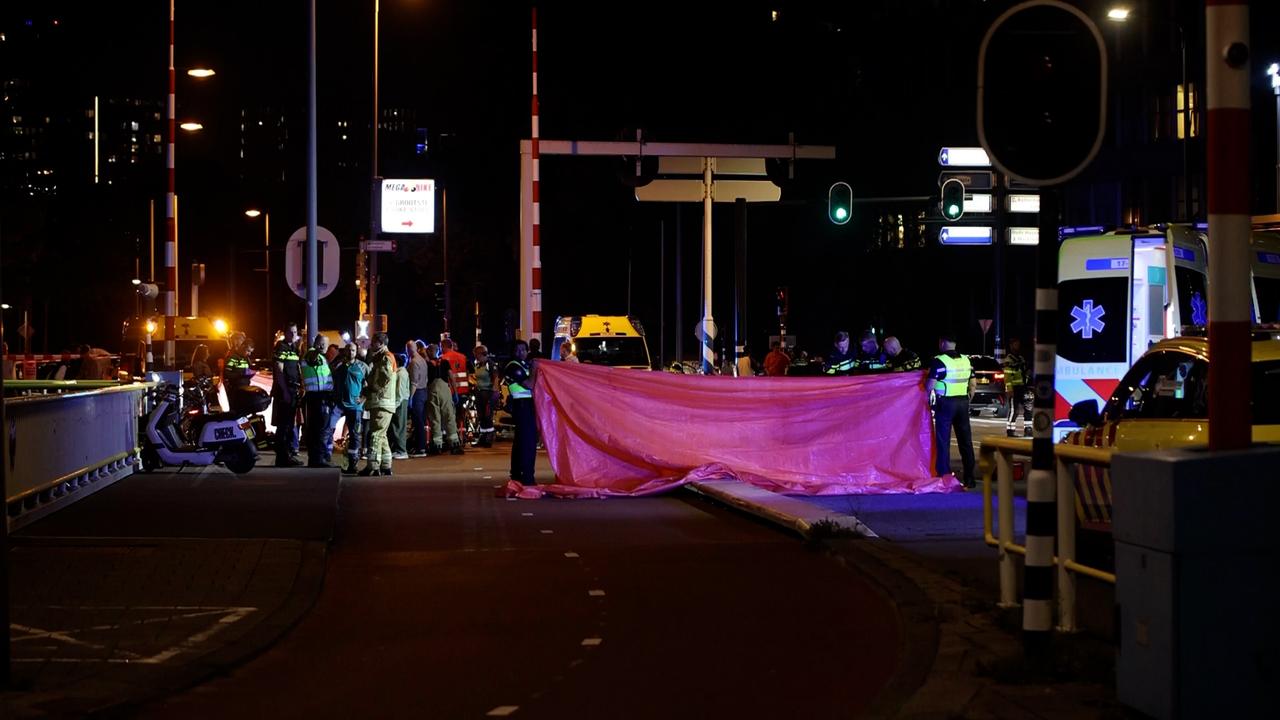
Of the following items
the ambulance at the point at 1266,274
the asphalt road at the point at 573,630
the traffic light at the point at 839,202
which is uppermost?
the traffic light at the point at 839,202

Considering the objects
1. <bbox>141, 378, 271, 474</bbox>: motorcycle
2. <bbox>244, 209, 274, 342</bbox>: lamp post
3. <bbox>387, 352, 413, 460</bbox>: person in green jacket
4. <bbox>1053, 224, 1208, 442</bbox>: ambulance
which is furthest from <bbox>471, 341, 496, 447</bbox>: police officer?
<bbox>244, 209, 274, 342</bbox>: lamp post

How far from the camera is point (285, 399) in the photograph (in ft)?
74.0

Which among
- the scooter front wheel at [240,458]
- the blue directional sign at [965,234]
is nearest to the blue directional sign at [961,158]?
the blue directional sign at [965,234]

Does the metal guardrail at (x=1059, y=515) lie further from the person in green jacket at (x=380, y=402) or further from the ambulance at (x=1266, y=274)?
the person in green jacket at (x=380, y=402)

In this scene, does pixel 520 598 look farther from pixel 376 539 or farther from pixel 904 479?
pixel 904 479

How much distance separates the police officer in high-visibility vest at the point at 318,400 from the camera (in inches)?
851

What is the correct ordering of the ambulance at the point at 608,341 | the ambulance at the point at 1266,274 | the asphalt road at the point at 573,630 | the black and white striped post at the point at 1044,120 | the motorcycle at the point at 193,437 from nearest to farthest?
the asphalt road at the point at 573,630 → the black and white striped post at the point at 1044,120 → the motorcycle at the point at 193,437 → the ambulance at the point at 1266,274 → the ambulance at the point at 608,341

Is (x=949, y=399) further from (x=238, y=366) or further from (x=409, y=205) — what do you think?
(x=409, y=205)

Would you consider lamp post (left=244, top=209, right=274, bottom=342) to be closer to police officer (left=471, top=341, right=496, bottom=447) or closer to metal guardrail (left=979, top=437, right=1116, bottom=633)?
police officer (left=471, top=341, right=496, bottom=447)

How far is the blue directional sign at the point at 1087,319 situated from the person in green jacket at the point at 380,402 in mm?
9074

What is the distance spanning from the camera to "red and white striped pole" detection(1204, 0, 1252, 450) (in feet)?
20.6

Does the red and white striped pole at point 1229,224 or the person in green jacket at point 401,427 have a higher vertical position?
the red and white striped pole at point 1229,224

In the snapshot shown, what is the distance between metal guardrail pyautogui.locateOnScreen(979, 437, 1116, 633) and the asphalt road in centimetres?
81

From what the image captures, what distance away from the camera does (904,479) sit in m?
18.1
